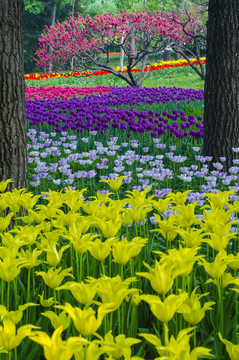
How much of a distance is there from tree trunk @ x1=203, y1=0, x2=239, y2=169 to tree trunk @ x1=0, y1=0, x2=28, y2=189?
248 cm

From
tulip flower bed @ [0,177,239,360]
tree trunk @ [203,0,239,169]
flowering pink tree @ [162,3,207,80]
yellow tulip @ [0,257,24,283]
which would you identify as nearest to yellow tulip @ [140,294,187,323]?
tulip flower bed @ [0,177,239,360]

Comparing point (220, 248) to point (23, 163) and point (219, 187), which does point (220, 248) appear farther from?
point (219, 187)

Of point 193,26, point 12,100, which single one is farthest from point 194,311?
point 193,26

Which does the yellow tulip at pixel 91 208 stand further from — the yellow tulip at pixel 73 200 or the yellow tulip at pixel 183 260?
the yellow tulip at pixel 183 260

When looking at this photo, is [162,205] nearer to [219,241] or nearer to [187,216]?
[187,216]

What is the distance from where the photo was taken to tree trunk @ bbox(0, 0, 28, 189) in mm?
4000

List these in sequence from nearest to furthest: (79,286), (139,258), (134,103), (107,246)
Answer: (79,286) → (107,246) → (139,258) → (134,103)

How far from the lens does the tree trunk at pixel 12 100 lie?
400cm

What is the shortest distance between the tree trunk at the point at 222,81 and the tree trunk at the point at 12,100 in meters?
2.48

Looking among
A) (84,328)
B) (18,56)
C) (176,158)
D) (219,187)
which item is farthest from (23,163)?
(84,328)

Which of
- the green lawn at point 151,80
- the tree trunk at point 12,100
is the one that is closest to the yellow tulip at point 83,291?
the tree trunk at point 12,100

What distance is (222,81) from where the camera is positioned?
5.50 metres

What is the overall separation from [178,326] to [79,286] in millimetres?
629

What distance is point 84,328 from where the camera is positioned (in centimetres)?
134
